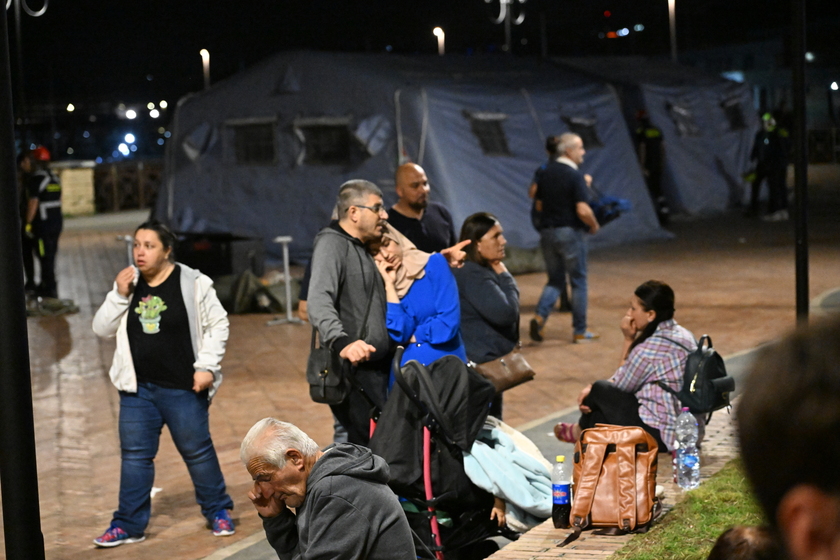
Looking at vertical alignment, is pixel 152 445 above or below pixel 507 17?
below

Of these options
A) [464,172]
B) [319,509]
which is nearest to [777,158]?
[464,172]

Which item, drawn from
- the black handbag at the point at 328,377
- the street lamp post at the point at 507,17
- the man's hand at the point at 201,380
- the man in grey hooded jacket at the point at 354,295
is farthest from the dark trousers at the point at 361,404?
the street lamp post at the point at 507,17

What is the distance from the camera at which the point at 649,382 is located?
580 cm

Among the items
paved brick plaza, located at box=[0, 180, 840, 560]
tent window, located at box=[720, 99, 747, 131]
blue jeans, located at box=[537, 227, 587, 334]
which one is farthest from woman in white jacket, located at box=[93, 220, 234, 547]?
tent window, located at box=[720, 99, 747, 131]

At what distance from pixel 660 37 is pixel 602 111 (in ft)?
156

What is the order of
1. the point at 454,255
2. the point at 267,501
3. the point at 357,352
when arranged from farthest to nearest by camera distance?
1. the point at 454,255
2. the point at 357,352
3. the point at 267,501

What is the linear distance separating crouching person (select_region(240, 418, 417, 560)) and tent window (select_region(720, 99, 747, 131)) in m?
21.9

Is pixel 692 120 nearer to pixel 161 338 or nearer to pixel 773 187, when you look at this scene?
pixel 773 187

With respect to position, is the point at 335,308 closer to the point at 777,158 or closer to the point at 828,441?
the point at 828,441

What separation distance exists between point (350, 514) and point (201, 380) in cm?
223

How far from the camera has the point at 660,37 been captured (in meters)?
64.8

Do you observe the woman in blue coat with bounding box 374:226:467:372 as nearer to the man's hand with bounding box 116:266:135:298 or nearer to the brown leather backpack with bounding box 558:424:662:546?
the brown leather backpack with bounding box 558:424:662:546

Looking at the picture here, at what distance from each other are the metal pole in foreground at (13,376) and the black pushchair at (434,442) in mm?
1934

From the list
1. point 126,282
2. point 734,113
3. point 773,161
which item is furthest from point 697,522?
point 734,113
